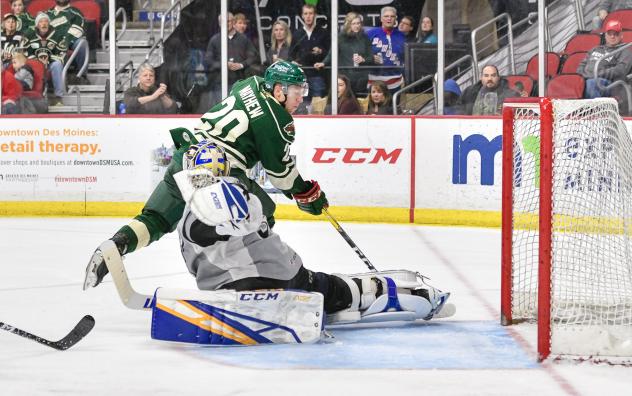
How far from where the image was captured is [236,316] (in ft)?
12.2

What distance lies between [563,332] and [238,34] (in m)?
5.41

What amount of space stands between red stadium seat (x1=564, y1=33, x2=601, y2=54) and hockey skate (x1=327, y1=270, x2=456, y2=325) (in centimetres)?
406

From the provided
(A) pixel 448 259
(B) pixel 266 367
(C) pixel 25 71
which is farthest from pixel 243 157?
(C) pixel 25 71

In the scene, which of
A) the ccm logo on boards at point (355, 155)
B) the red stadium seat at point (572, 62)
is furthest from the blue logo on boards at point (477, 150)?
the red stadium seat at point (572, 62)

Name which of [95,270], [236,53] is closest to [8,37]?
[236,53]

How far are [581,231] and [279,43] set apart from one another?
4.99 metres

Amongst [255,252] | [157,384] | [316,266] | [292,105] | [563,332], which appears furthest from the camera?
[316,266]

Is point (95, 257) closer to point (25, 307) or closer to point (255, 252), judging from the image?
point (255, 252)

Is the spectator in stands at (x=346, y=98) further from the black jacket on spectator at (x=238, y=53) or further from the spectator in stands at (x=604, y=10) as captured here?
the spectator in stands at (x=604, y=10)

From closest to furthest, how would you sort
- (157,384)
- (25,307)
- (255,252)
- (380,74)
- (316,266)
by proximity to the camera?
1. (157,384)
2. (255,252)
3. (25,307)
4. (316,266)
5. (380,74)

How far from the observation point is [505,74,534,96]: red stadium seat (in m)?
7.94

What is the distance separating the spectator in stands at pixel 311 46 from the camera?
8.36 meters

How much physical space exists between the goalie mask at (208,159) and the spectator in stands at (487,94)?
4.56m

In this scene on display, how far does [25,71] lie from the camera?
8.81 m
